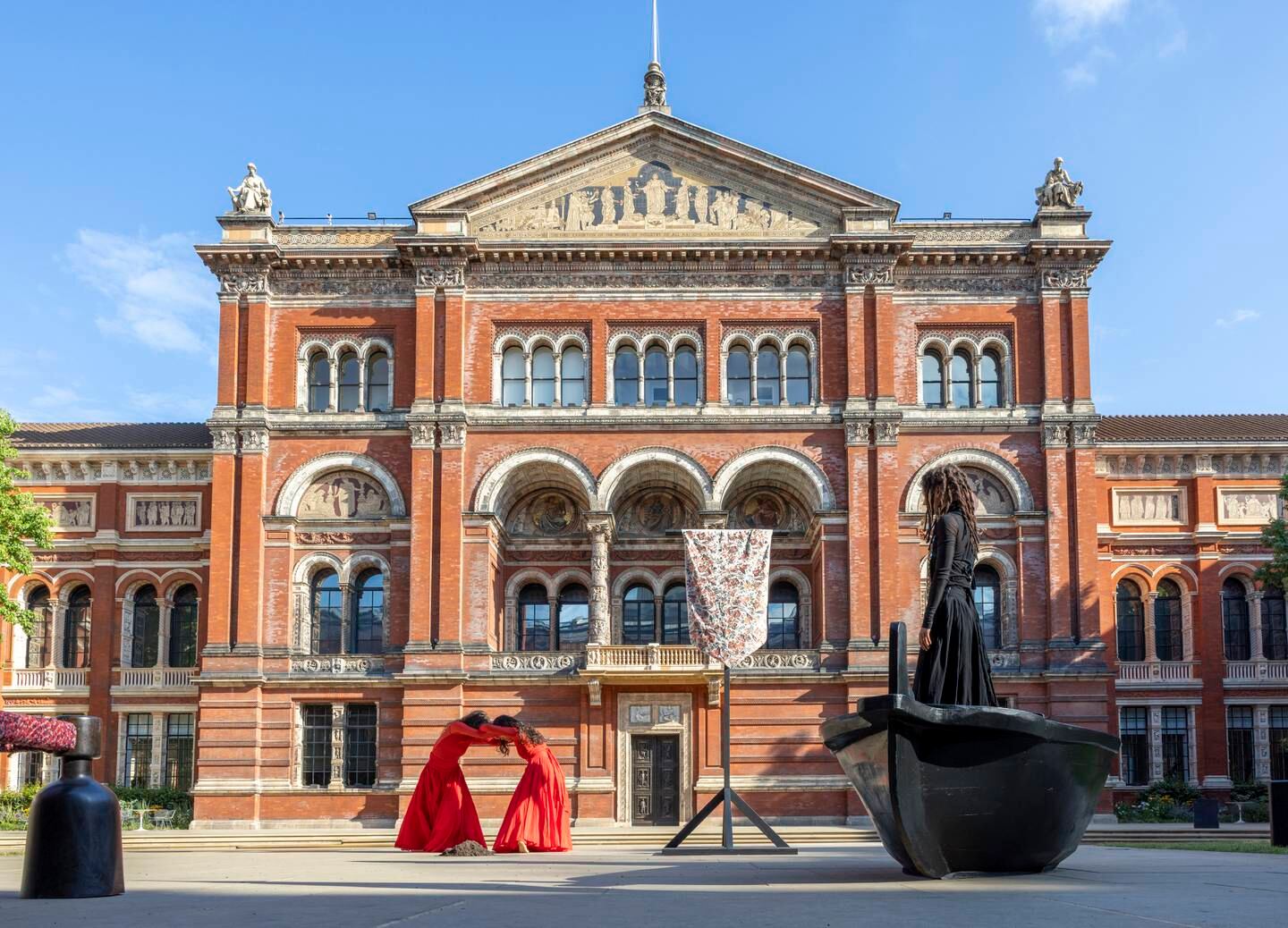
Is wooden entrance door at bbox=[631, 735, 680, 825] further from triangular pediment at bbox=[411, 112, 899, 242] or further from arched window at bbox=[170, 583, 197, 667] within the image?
arched window at bbox=[170, 583, 197, 667]

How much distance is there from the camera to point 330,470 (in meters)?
44.3

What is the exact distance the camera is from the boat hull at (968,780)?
12.7 metres

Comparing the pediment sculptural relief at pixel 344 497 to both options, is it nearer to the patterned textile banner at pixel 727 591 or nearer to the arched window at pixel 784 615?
the arched window at pixel 784 615

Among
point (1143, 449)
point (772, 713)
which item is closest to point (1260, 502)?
point (1143, 449)

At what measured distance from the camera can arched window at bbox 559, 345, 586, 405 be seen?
44688mm

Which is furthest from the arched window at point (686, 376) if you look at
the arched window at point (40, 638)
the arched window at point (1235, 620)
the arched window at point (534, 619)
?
the arched window at point (40, 638)

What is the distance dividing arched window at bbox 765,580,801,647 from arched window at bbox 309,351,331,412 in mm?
14749

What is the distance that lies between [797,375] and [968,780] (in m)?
32.4

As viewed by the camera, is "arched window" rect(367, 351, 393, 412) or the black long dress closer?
the black long dress

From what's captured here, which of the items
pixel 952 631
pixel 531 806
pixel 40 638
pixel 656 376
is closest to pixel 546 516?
pixel 656 376

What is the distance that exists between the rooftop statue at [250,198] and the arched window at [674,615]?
1692 centimetres

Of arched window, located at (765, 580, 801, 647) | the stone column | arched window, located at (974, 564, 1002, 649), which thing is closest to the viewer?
the stone column

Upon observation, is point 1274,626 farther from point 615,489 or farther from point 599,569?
point 599,569

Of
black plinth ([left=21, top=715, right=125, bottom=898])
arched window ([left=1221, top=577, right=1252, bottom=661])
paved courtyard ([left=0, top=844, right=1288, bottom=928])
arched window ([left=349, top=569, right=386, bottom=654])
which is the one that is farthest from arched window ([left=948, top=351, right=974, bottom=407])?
black plinth ([left=21, top=715, right=125, bottom=898])
